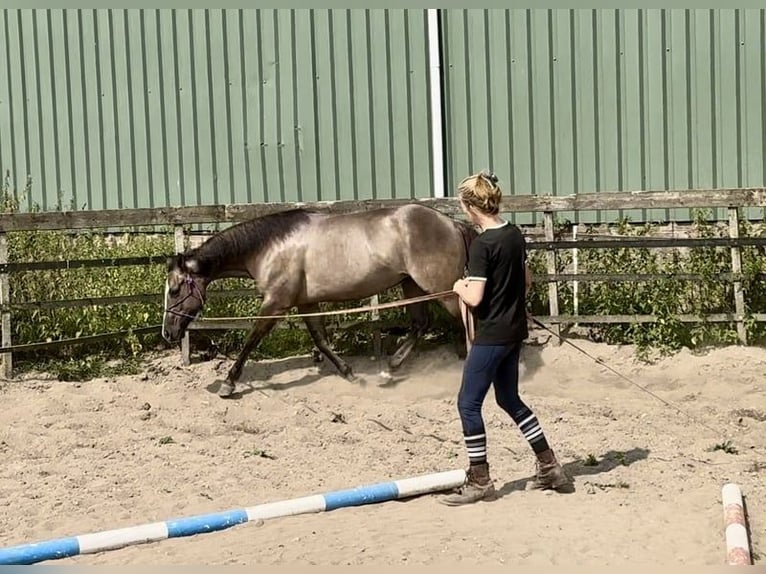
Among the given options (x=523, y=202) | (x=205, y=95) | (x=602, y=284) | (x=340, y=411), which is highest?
(x=205, y=95)

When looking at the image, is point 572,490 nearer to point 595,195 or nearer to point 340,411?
point 340,411

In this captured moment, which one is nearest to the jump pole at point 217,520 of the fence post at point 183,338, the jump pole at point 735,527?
the jump pole at point 735,527

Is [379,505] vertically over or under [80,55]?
under

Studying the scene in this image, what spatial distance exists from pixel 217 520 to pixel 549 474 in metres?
1.84

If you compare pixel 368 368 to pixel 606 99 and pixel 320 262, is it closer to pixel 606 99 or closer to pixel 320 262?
pixel 320 262

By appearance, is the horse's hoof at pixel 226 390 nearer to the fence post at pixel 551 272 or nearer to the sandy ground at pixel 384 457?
the sandy ground at pixel 384 457

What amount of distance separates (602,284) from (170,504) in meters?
5.51

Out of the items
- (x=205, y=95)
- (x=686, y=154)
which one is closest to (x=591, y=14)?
(x=686, y=154)

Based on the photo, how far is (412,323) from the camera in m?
9.36

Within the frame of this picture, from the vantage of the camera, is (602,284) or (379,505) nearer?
(379,505)

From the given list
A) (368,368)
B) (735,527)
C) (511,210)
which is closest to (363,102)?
(511,210)

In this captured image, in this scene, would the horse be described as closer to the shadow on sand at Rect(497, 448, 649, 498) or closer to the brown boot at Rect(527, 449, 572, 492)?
the shadow on sand at Rect(497, 448, 649, 498)

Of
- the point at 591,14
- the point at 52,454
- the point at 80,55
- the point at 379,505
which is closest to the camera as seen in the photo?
the point at 379,505

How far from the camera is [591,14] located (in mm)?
10844
